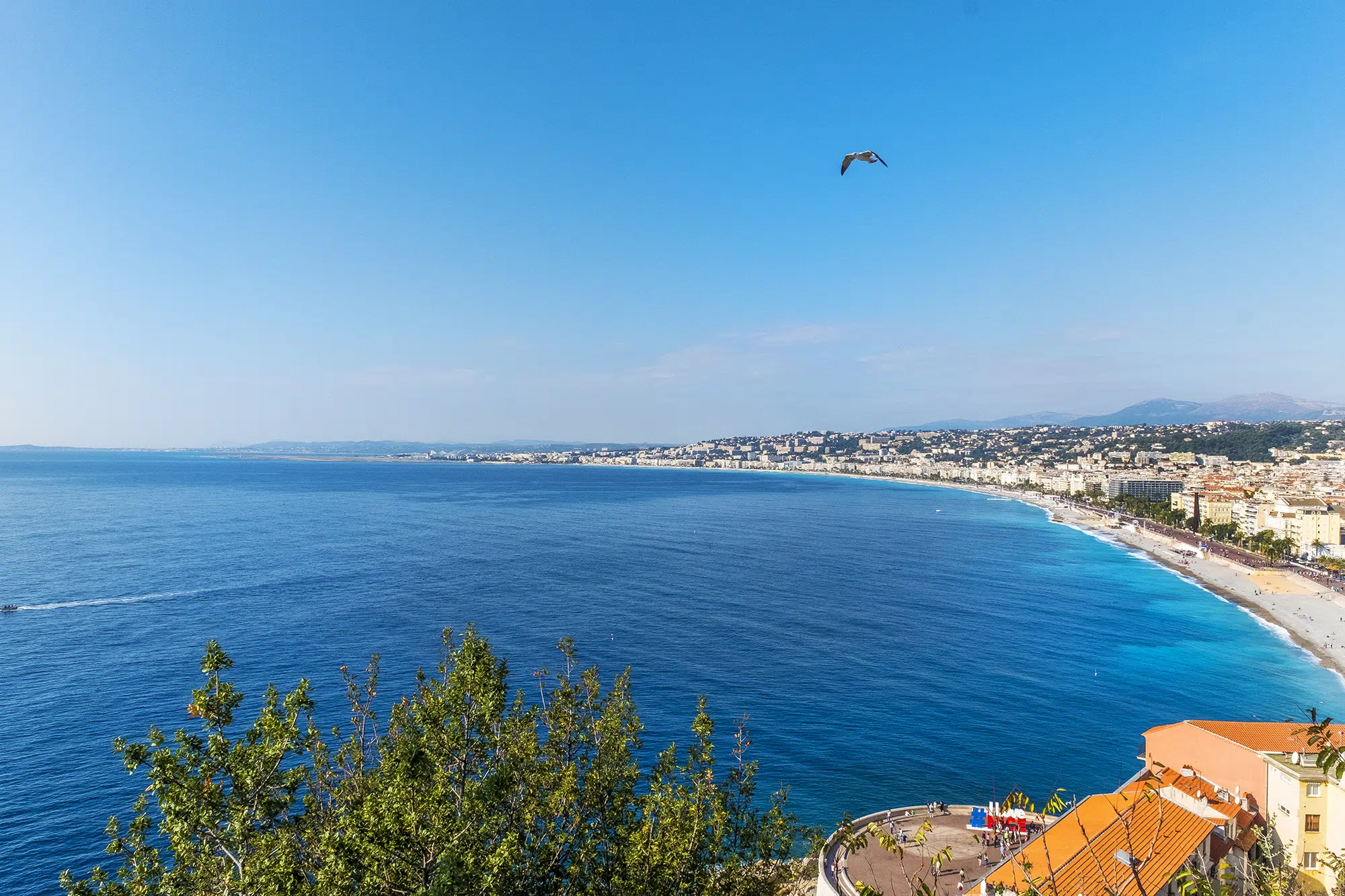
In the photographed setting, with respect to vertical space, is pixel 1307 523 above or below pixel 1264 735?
below

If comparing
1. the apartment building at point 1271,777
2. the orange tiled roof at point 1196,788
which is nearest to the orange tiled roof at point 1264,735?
the apartment building at point 1271,777

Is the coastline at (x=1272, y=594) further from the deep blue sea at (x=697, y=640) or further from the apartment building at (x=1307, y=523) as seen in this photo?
the apartment building at (x=1307, y=523)

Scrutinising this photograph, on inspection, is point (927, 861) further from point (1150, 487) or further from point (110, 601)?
point (1150, 487)

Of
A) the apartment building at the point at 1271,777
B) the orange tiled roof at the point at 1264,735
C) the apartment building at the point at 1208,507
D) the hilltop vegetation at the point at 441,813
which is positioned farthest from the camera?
the apartment building at the point at 1208,507

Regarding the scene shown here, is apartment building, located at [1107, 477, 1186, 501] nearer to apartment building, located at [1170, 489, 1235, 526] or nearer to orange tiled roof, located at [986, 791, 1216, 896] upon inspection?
apartment building, located at [1170, 489, 1235, 526]

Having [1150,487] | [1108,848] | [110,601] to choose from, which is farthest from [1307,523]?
[110,601]

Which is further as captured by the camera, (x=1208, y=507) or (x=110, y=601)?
(x=1208, y=507)
